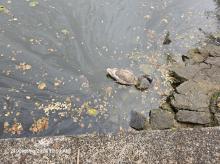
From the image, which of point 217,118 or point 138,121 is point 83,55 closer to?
point 138,121

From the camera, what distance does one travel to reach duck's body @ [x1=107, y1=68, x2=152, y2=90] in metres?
5.17

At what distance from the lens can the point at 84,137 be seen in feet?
7.96

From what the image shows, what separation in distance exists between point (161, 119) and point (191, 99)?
579mm

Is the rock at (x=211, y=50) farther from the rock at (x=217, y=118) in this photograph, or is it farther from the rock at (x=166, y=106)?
the rock at (x=217, y=118)

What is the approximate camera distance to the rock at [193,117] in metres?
4.09

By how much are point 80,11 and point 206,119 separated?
156 inches

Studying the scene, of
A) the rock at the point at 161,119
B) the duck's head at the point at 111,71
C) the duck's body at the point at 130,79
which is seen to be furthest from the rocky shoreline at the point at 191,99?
the duck's head at the point at 111,71

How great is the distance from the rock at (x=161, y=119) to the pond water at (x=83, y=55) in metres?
0.40

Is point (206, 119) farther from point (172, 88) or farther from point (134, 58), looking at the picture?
point (134, 58)

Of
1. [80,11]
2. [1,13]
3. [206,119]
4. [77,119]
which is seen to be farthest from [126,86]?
[1,13]

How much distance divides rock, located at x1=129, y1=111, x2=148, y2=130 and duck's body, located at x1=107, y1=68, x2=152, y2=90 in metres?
0.74

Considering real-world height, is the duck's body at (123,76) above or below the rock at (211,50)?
below

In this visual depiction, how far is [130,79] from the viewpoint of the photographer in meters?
5.24

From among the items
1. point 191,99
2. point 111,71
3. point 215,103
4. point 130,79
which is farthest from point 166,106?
point 111,71
